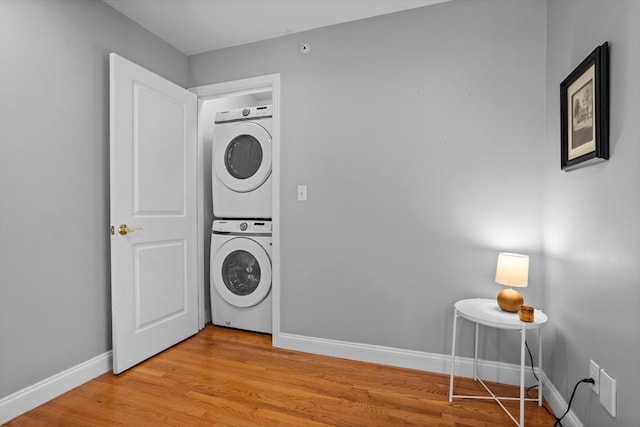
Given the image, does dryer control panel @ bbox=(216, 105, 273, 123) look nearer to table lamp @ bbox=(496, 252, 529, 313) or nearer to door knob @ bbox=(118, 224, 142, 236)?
door knob @ bbox=(118, 224, 142, 236)

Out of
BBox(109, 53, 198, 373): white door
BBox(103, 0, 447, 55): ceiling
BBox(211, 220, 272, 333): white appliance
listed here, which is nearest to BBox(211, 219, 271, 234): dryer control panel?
BBox(211, 220, 272, 333): white appliance

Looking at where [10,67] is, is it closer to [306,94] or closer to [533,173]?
[306,94]

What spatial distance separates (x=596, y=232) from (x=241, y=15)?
92.4 inches

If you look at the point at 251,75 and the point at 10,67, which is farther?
the point at 251,75

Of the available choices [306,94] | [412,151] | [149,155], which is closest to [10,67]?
[149,155]

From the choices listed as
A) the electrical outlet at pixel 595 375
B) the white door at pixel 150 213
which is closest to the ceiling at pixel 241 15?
the white door at pixel 150 213

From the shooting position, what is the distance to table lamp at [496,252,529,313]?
1652 millimetres

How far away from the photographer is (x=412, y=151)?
2141mm

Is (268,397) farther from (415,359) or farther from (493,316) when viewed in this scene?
(493,316)

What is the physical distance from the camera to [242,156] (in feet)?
9.21

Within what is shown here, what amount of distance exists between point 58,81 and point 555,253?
2878mm

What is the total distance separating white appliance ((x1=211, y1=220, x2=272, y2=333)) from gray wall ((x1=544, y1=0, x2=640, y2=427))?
1947 mm

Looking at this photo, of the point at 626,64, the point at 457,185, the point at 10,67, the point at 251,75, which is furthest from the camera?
the point at 251,75

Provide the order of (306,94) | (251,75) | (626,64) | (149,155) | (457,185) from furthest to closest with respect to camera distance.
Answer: (251,75), (306,94), (149,155), (457,185), (626,64)
